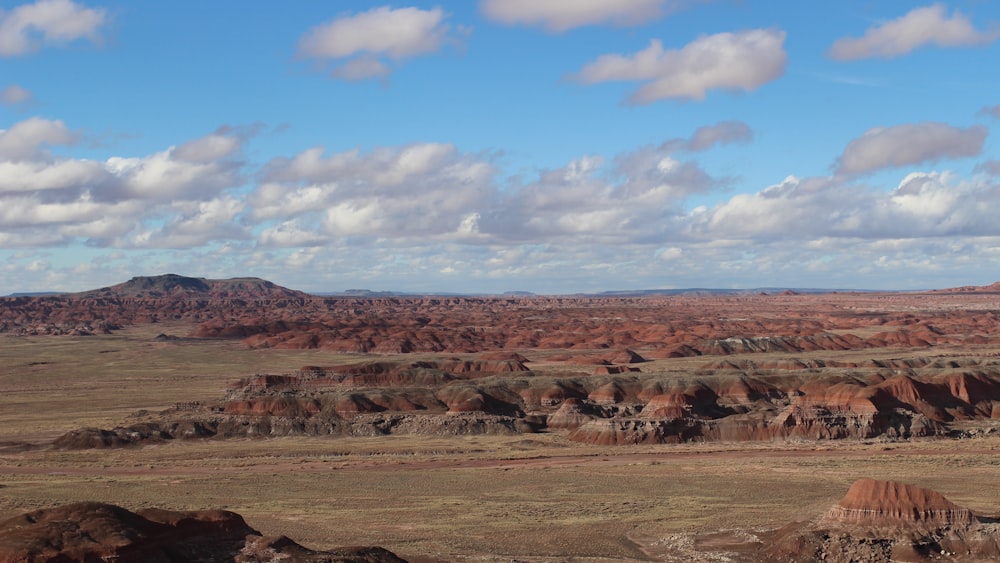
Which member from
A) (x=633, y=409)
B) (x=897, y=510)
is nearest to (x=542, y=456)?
(x=633, y=409)

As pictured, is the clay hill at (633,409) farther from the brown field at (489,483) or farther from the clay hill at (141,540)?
the clay hill at (141,540)

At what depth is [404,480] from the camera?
5991 centimetres

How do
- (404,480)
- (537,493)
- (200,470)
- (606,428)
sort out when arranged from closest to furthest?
(537,493) → (404,480) → (200,470) → (606,428)

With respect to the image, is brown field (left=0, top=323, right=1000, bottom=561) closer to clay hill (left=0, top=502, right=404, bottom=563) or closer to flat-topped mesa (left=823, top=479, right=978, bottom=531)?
flat-topped mesa (left=823, top=479, right=978, bottom=531)

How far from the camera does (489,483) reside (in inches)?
2304

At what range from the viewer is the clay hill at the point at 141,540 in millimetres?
28953

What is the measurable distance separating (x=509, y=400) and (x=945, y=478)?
50702 millimetres

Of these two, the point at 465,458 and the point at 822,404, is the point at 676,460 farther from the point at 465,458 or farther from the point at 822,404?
the point at 822,404

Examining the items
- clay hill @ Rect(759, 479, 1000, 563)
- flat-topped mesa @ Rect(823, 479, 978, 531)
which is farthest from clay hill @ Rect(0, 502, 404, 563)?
flat-topped mesa @ Rect(823, 479, 978, 531)

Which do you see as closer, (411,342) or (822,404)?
(822,404)

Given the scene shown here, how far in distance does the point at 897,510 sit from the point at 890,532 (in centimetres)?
107

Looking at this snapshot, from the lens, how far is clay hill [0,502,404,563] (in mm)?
28953

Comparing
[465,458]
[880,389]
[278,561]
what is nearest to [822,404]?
[880,389]

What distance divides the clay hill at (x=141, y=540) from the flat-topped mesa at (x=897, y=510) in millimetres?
19206
